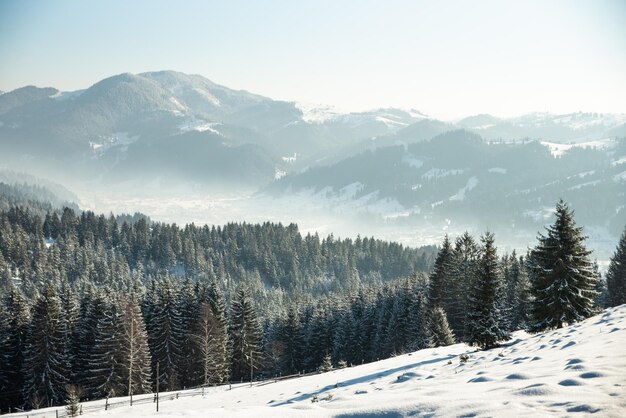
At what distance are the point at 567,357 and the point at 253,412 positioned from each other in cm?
1289

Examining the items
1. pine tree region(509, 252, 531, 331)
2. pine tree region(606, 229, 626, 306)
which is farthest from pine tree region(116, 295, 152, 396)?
pine tree region(606, 229, 626, 306)

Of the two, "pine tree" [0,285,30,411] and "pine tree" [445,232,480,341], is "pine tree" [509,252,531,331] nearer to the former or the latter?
"pine tree" [445,232,480,341]

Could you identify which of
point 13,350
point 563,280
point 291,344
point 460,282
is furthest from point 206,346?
point 563,280

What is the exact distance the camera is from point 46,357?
2249 inches

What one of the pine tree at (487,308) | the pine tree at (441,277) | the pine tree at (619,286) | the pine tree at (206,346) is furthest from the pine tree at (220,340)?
the pine tree at (619,286)

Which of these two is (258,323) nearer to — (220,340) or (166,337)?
(220,340)

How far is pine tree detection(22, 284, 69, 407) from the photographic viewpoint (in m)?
55.8

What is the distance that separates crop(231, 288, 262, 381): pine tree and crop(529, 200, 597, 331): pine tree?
42.4 meters

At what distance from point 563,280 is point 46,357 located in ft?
192

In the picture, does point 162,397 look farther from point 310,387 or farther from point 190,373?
point 310,387

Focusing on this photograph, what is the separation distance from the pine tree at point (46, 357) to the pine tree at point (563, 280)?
5500cm

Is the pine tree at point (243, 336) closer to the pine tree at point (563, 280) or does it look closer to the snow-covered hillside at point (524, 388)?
the snow-covered hillside at point (524, 388)

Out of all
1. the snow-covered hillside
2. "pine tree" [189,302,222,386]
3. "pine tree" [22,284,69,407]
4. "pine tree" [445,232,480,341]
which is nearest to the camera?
the snow-covered hillside

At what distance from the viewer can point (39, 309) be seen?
192 feet
